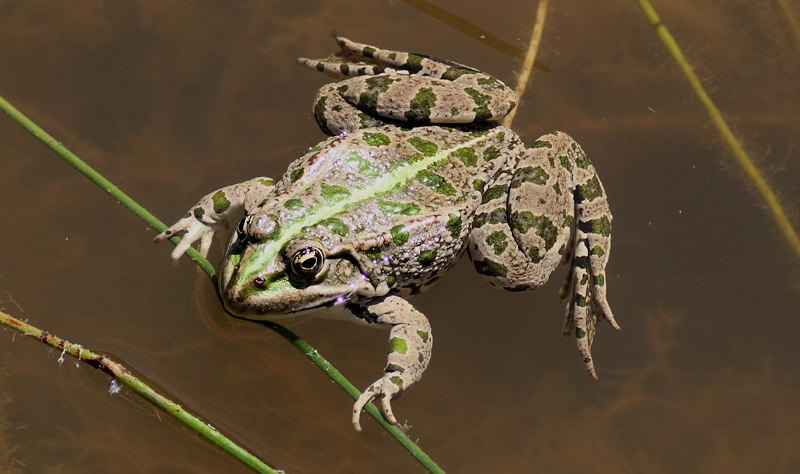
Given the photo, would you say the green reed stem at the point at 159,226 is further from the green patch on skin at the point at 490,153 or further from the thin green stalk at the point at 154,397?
the green patch on skin at the point at 490,153

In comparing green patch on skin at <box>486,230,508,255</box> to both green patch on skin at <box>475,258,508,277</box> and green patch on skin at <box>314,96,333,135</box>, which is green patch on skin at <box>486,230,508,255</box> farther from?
green patch on skin at <box>314,96,333,135</box>

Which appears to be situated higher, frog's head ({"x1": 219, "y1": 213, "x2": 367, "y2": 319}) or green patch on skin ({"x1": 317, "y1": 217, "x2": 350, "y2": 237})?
green patch on skin ({"x1": 317, "y1": 217, "x2": 350, "y2": 237})

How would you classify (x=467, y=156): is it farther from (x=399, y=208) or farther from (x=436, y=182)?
(x=399, y=208)

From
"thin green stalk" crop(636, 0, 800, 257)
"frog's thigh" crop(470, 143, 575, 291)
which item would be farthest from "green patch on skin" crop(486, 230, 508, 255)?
"thin green stalk" crop(636, 0, 800, 257)

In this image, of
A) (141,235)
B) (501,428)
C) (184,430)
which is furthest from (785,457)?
(141,235)

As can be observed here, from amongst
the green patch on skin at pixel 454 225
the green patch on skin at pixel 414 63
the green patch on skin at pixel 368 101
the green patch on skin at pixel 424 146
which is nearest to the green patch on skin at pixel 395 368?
the green patch on skin at pixel 454 225

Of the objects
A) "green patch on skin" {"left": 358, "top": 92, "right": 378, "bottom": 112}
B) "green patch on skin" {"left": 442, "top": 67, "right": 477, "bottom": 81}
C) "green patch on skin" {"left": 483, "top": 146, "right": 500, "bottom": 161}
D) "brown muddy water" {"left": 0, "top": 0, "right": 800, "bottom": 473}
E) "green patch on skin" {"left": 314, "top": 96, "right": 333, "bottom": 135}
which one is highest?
"green patch on skin" {"left": 442, "top": 67, "right": 477, "bottom": 81}

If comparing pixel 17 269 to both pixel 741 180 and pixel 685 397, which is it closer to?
pixel 685 397

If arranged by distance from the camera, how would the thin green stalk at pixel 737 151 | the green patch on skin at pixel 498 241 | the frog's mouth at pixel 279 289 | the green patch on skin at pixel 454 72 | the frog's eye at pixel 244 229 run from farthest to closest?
1. the thin green stalk at pixel 737 151
2. the green patch on skin at pixel 454 72
3. the green patch on skin at pixel 498 241
4. the frog's eye at pixel 244 229
5. the frog's mouth at pixel 279 289
